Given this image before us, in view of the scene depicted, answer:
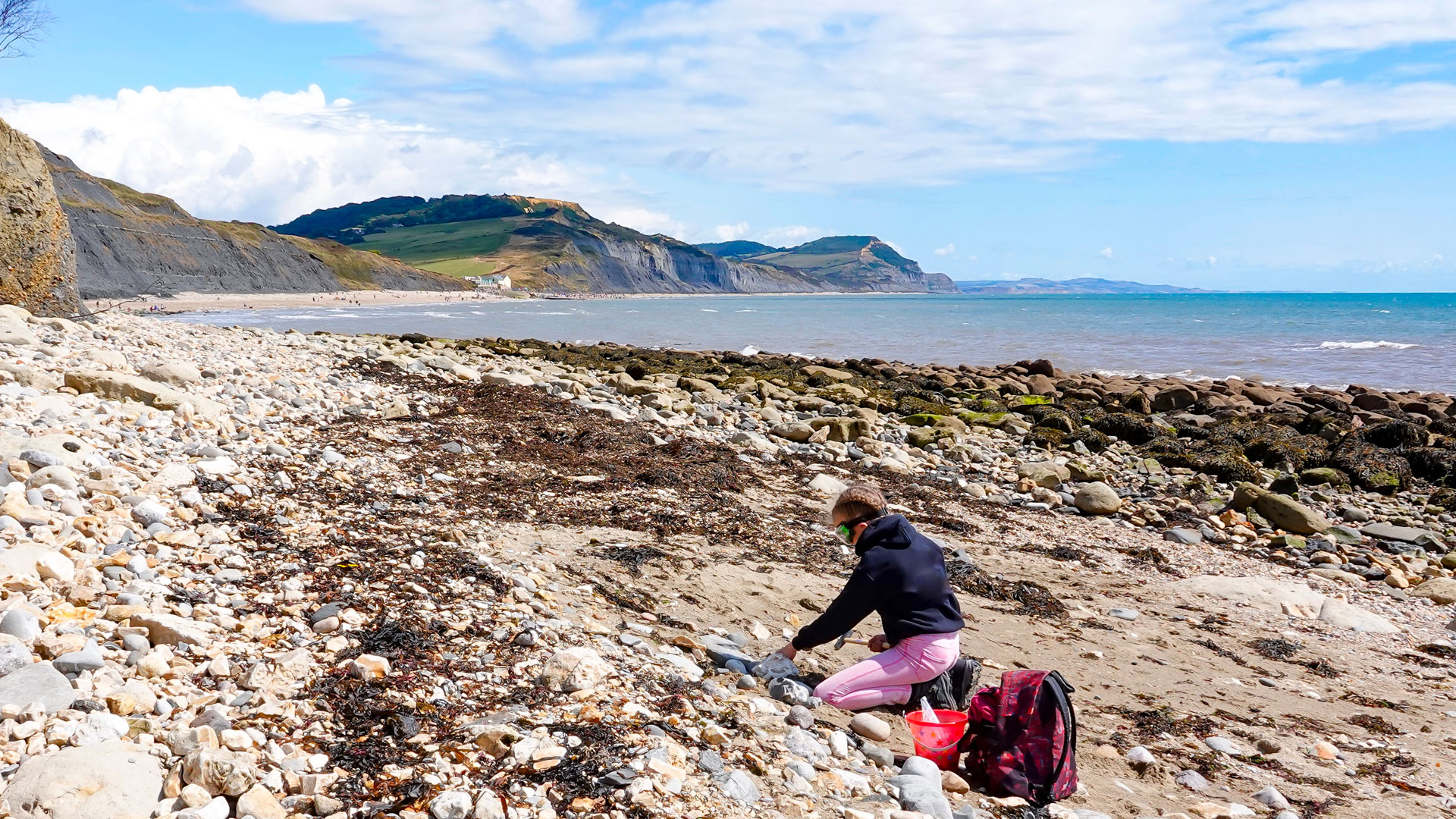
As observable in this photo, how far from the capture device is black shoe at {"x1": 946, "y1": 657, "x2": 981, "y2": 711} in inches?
195

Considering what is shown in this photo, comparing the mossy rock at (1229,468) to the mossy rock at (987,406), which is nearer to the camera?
the mossy rock at (1229,468)

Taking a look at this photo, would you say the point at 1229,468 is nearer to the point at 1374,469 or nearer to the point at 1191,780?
the point at 1374,469

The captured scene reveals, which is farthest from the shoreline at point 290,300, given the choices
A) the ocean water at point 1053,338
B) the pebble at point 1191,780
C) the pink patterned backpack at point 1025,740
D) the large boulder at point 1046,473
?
the pebble at point 1191,780

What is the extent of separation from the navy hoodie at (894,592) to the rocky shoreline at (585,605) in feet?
1.58

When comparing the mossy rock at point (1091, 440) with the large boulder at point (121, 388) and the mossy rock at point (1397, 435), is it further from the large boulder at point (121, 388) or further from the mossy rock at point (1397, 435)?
the large boulder at point (121, 388)

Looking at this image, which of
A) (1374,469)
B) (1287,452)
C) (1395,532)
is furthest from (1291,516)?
(1287,452)

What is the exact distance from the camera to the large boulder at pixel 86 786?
287 cm

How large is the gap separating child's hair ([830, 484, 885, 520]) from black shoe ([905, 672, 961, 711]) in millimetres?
995

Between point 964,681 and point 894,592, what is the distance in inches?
26.2

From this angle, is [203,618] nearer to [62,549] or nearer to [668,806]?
[62,549]

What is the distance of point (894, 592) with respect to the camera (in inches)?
196

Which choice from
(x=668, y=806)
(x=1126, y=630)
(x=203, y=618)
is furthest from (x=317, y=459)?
(x=1126, y=630)

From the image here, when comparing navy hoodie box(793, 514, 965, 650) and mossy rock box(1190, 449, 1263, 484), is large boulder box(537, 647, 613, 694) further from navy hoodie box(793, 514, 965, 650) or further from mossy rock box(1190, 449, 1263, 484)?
mossy rock box(1190, 449, 1263, 484)

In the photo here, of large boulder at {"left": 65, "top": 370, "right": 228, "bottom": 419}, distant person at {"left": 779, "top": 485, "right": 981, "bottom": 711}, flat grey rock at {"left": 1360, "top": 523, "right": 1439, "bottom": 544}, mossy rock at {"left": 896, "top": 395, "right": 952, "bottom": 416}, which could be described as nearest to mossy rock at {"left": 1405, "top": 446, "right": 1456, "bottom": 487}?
flat grey rock at {"left": 1360, "top": 523, "right": 1439, "bottom": 544}
